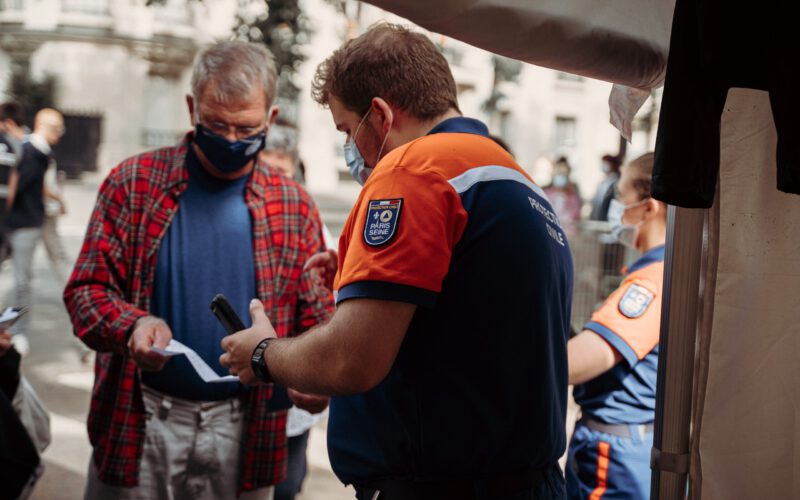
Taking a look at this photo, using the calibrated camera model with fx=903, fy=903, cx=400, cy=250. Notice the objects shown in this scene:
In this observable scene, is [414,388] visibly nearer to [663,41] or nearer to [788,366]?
[788,366]

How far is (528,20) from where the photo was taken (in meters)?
1.88

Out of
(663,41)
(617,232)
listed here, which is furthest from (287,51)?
(663,41)

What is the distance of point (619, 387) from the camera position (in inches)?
125

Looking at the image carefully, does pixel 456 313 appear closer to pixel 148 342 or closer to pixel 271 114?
pixel 148 342

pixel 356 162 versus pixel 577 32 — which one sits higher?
pixel 577 32

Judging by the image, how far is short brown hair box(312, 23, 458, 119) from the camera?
2111 mm

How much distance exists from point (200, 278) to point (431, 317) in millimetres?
1234

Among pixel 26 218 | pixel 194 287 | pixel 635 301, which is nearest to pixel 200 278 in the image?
pixel 194 287

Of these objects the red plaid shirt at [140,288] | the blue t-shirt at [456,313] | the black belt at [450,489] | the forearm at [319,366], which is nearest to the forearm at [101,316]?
the red plaid shirt at [140,288]

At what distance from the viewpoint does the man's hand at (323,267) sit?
294cm

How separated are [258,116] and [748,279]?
167cm

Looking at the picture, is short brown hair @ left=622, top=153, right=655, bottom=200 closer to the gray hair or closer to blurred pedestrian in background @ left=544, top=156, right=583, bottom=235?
the gray hair

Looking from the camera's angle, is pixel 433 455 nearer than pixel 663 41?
Yes

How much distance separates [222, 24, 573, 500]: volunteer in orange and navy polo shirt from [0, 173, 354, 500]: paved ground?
141 inches
